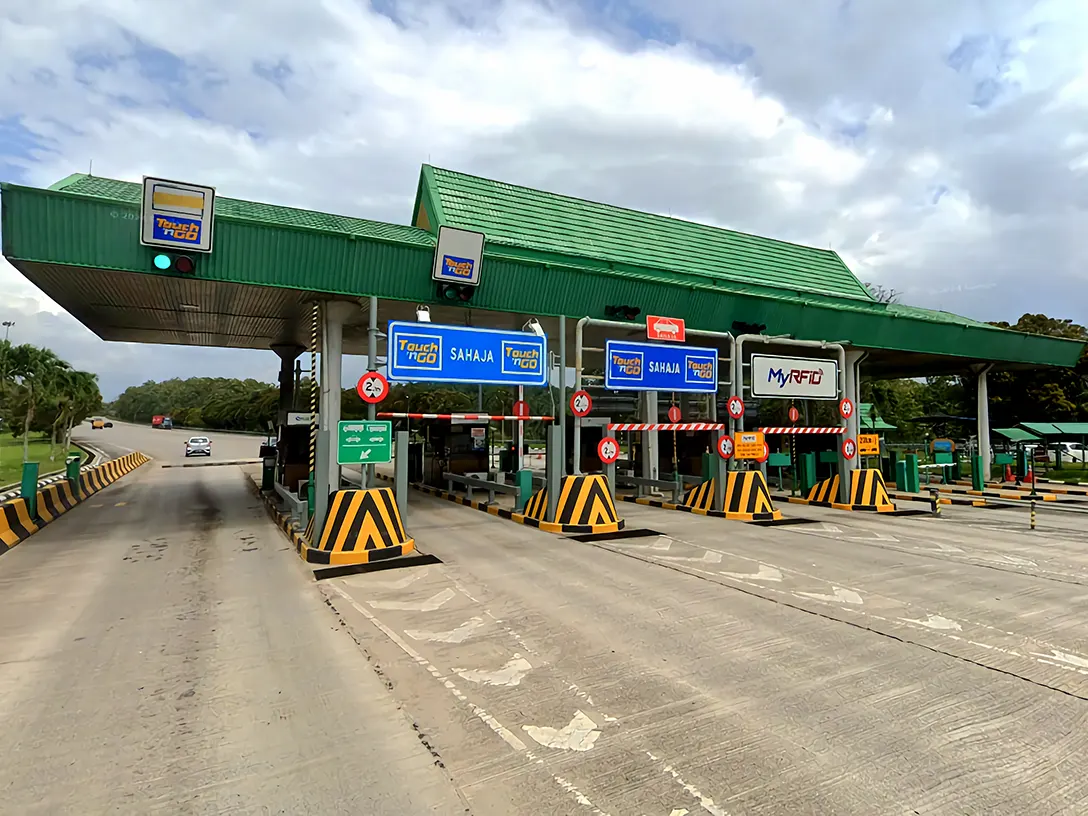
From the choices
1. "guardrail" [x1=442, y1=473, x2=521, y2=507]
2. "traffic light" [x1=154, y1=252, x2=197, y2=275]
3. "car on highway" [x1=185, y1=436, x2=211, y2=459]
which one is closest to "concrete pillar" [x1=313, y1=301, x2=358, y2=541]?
"traffic light" [x1=154, y1=252, x2=197, y2=275]

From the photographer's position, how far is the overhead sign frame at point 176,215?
8664mm

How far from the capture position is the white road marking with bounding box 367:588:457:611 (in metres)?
6.22

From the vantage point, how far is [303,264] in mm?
10227

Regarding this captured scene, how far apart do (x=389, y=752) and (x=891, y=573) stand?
22.3 feet

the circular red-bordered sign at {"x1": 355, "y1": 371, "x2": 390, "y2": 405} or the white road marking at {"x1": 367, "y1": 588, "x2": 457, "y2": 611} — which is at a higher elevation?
the circular red-bordered sign at {"x1": 355, "y1": 371, "x2": 390, "y2": 405}

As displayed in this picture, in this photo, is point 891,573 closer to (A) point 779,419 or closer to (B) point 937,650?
(B) point 937,650

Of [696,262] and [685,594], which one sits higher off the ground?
[696,262]

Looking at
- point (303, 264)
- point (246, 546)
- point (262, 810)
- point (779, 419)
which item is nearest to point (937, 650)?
point (262, 810)

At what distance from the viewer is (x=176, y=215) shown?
8883 mm

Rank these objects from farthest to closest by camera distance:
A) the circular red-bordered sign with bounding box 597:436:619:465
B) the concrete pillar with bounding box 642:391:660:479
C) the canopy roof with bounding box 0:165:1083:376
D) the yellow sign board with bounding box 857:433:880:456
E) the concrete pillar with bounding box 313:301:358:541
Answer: the concrete pillar with bounding box 642:391:660:479 → the yellow sign board with bounding box 857:433:880:456 → the circular red-bordered sign with bounding box 597:436:619:465 → the concrete pillar with bounding box 313:301:358:541 → the canopy roof with bounding box 0:165:1083:376

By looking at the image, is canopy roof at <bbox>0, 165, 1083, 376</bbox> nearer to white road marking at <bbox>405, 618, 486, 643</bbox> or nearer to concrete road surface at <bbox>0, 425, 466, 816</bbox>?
concrete road surface at <bbox>0, 425, 466, 816</bbox>

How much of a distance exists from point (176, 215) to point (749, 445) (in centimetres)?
1145

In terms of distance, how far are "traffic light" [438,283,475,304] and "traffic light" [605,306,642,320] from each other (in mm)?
3255

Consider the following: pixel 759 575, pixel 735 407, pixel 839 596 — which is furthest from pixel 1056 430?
pixel 839 596
